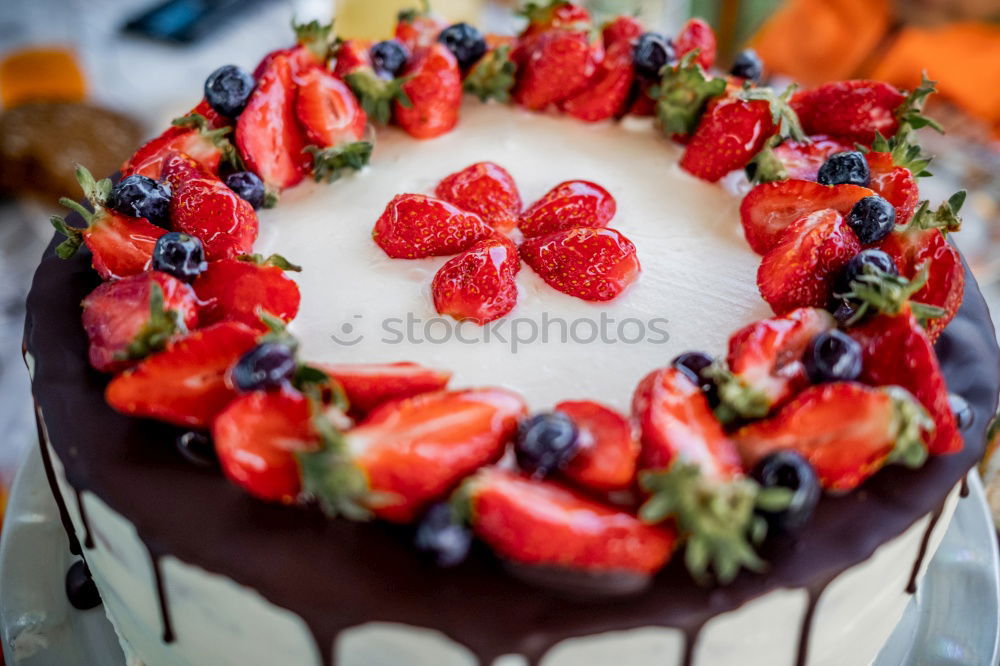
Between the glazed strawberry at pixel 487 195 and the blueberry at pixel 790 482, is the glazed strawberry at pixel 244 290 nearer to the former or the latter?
the glazed strawberry at pixel 487 195

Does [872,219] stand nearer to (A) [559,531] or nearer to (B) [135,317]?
(A) [559,531]

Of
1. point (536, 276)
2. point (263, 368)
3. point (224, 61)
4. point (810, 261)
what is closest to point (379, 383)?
point (263, 368)

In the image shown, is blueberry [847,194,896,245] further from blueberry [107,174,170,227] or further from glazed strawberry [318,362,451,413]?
blueberry [107,174,170,227]

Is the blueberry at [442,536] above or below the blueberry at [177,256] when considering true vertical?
below

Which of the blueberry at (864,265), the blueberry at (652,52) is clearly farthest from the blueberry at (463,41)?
the blueberry at (864,265)

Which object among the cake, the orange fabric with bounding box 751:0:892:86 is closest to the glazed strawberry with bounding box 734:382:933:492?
the cake

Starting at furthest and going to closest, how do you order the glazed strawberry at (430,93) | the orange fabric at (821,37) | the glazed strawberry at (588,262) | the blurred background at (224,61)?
the orange fabric at (821,37)
the blurred background at (224,61)
the glazed strawberry at (430,93)
the glazed strawberry at (588,262)

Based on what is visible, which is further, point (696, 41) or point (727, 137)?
point (696, 41)
